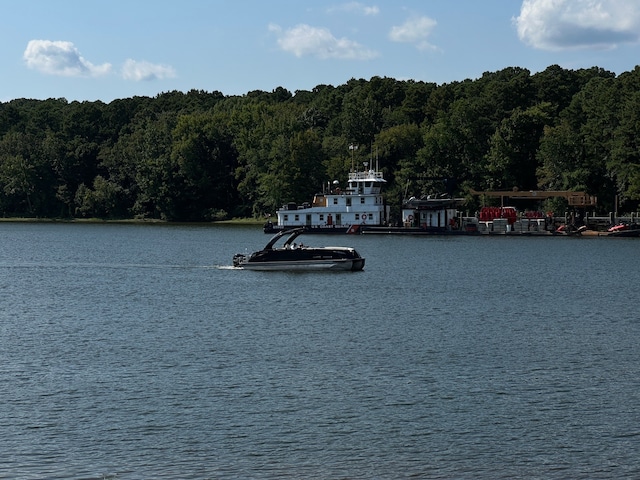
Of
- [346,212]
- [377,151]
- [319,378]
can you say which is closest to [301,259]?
[319,378]

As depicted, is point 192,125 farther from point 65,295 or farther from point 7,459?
point 7,459

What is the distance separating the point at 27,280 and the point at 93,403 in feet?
142

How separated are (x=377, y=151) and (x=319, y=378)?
12496cm

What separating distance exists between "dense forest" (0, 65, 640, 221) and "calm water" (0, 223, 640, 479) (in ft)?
246

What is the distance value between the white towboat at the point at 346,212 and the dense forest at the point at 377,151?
18112mm

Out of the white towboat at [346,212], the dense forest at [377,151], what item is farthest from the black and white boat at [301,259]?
the dense forest at [377,151]

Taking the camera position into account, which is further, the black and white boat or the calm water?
the black and white boat

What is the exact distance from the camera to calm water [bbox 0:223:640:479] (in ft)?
81.9

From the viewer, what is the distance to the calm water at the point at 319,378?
81.9 ft

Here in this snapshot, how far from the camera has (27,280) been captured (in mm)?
71000

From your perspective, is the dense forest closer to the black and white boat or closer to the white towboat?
the white towboat

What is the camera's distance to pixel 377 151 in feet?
516

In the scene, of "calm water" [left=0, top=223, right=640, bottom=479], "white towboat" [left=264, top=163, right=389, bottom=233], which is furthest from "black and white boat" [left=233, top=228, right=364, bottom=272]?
"white towboat" [left=264, top=163, right=389, bottom=233]

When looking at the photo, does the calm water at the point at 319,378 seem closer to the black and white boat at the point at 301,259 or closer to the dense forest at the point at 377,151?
the black and white boat at the point at 301,259
